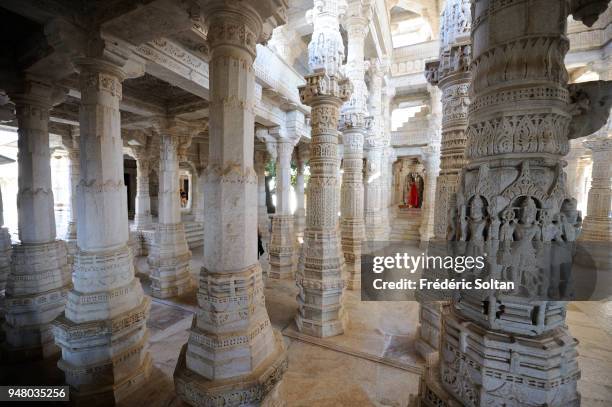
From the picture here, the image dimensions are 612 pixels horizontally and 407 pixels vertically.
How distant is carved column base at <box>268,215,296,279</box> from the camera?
7973 mm

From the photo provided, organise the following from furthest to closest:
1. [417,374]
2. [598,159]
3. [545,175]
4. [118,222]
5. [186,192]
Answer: [186,192] → [598,159] → [417,374] → [118,222] → [545,175]

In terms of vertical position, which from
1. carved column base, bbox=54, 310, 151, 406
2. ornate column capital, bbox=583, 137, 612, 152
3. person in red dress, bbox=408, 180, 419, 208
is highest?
ornate column capital, bbox=583, 137, 612, 152

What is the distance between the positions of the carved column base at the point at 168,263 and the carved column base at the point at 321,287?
11.1 ft

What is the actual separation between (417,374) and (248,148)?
3.73 m

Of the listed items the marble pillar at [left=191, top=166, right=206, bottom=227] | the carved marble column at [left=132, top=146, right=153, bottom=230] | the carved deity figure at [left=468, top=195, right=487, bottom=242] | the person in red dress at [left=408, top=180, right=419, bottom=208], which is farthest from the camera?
the person in red dress at [left=408, top=180, right=419, bottom=208]

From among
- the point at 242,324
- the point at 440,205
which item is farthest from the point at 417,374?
the point at 242,324

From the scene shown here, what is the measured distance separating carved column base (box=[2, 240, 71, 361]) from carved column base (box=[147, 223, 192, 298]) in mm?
2121

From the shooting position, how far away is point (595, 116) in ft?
4.89

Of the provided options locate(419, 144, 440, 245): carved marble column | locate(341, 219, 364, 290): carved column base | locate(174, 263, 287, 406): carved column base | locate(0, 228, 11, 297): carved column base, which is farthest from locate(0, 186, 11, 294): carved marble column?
locate(419, 144, 440, 245): carved marble column

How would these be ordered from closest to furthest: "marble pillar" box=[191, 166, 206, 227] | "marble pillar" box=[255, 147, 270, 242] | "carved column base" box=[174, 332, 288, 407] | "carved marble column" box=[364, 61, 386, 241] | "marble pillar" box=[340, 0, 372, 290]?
"carved column base" box=[174, 332, 288, 407] → "marble pillar" box=[340, 0, 372, 290] → "carved marble column" box=[364, 61, 386, 241] → "marble pillar" box=[255, 147, 270, 242] → "marble pillar" box=[191, 166, 206, 227]

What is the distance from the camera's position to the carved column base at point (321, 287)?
4.53 m

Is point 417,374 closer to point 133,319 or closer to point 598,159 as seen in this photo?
point 133,319

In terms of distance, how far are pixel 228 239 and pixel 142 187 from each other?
436 inches

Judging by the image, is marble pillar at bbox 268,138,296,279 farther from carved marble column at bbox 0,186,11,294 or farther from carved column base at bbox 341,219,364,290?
carved marble column at bbox 0,186,11,294
